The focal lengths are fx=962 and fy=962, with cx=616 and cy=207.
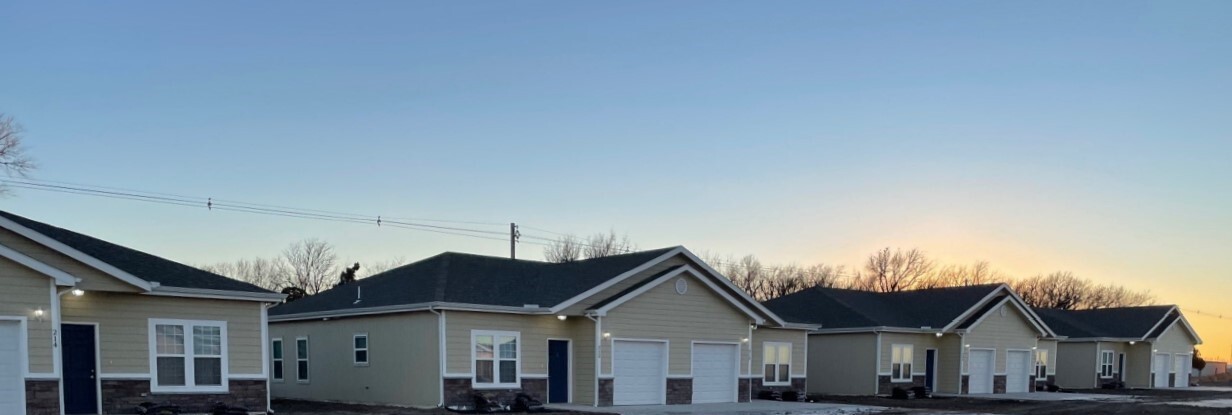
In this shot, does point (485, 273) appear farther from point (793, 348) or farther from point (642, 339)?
point (793, 348)

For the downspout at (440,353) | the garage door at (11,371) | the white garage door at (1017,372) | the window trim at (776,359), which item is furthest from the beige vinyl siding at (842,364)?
the garage door at (11,371)

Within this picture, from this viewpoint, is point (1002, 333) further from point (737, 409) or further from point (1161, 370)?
point (737, 409)

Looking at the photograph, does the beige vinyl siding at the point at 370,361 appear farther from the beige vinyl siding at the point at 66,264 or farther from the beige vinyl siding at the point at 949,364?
the beige vinyl siding at the point at 949,364

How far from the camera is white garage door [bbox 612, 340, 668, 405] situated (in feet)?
85.9

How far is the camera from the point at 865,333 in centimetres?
3616

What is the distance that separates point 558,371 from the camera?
26047 millimetres

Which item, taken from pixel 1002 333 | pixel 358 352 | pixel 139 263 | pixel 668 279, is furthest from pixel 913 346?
pixel 139 263

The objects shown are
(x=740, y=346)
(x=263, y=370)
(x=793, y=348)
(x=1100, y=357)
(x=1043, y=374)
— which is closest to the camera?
(x=263, y=370)

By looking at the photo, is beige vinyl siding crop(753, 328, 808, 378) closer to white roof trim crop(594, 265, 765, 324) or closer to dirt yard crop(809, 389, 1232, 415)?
dirt yard crop(809, 389, 1232, 415)

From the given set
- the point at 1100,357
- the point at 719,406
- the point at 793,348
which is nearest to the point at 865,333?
the point at 793,348

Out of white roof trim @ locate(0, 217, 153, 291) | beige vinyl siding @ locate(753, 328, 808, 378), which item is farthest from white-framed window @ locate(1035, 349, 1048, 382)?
white roof trim @ locate(0, 217, 153, 291)

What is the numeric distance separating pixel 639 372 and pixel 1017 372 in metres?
21.6

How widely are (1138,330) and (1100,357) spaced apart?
3221 mm

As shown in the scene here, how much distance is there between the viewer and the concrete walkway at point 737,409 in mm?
23922
